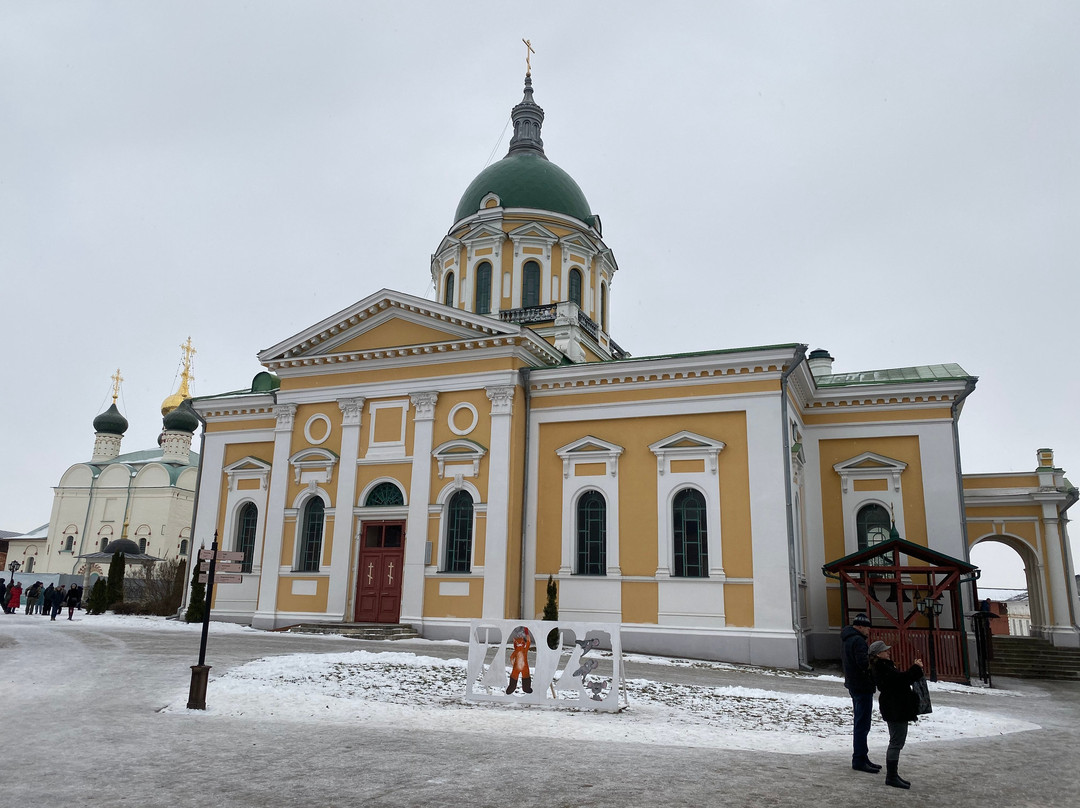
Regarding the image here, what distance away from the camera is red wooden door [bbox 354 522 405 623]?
74.7 feet

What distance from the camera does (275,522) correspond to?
24250mm

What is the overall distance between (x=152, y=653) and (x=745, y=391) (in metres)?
14.4

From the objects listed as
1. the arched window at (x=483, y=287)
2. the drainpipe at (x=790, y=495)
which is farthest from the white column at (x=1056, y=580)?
the arched window at (x=483, y=287)

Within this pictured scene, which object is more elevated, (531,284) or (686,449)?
(531,284)

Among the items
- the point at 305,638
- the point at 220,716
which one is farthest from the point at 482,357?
the point at 220,716

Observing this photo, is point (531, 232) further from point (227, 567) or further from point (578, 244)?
point (227, 567)

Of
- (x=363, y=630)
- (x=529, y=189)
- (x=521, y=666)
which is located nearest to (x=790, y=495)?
(x=521, y=666)

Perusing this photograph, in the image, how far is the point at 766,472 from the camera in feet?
Result: 66.9

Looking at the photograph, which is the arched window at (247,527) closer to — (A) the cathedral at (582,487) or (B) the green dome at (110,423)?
(A) the cathedral at (582,487)

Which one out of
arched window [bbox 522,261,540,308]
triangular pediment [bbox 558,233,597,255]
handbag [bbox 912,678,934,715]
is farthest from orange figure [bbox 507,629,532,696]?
triangular pediment [bbox 558,233,597,255]

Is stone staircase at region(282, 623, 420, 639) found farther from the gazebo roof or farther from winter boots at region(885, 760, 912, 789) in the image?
winter boots at region(885, 760, 912, 789)

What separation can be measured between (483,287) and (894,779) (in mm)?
23993

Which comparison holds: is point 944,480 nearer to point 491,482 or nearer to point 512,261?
point 491,482

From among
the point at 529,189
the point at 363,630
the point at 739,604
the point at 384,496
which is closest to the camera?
the point at 739,604
